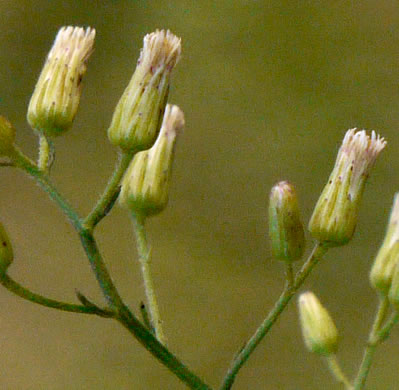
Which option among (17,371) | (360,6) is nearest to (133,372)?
(17,371)

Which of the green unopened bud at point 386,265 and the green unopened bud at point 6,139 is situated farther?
the green unopened bud at point 386,265

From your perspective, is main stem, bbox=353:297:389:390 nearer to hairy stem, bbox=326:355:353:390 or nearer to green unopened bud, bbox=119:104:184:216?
hairy stem, bbox=326:355:353:390

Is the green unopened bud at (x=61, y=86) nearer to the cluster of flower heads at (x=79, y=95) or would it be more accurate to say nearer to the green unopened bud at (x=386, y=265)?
the cluster of flower heads at (x=79, y=95)

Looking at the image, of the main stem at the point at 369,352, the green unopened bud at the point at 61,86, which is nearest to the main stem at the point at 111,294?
the green unopened bud at the point at 61,86

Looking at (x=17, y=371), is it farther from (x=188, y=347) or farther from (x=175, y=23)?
(x=175, y=23)

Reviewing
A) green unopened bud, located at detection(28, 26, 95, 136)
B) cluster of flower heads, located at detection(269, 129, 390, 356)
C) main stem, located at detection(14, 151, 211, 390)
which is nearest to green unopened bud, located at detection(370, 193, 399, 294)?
cluster of flower heads, located at detection(269, 129, 390, 356)

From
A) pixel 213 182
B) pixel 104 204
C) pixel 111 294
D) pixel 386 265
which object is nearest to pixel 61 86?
pixel 104 204
